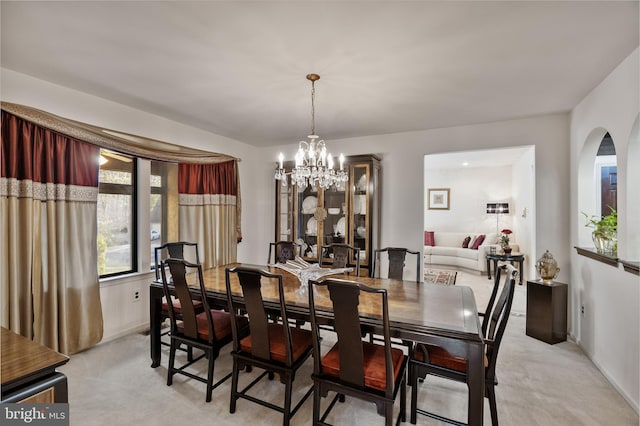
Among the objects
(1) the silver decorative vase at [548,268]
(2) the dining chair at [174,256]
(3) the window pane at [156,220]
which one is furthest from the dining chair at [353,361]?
(3) the window pane at [156,220]

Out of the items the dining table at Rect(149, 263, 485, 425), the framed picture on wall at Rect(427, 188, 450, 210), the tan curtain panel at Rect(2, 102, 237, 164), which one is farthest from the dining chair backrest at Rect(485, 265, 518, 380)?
the framed picture on wall at Rect(427, 188, 450, 210)

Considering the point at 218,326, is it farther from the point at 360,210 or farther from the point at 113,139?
the point at 360,210

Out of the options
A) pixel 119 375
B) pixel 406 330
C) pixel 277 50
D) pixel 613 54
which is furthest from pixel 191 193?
pixel 613 54

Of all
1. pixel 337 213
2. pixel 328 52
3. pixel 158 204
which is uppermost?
pixel 328 52

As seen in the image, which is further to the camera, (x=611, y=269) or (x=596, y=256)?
(x=596, y=256)

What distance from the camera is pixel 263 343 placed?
195 cm

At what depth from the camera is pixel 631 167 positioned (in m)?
2.18

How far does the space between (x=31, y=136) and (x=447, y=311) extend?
11.4ft

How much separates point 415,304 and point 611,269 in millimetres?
1751

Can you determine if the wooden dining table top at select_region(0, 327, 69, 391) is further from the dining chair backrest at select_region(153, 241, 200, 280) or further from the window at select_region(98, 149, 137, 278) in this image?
the window at select_region(98, 149, 137, 278)

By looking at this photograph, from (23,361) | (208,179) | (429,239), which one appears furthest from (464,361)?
(429,239)

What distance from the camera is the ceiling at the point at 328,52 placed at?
1635 millimetres

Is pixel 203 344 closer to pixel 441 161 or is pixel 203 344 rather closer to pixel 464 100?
pixel 464 100

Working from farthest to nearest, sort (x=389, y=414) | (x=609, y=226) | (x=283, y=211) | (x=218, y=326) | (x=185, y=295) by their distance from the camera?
(x=283, y=211) < (x=609, y=226) < (x=218, y=326) < (x=185, y=295) < (x=389, y=414)
